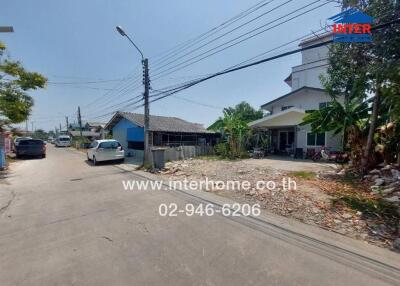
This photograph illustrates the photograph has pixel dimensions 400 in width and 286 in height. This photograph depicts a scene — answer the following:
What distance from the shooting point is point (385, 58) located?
7.34 m

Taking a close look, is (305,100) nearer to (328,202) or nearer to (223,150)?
(223,150)

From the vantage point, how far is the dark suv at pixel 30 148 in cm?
2038

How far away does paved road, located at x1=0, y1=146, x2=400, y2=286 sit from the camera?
3.18 metres

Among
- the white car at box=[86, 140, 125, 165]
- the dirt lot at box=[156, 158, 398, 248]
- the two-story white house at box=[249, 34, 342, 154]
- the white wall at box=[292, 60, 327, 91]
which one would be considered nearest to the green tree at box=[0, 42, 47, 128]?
the white car at box=[86, 140, 125, 165]

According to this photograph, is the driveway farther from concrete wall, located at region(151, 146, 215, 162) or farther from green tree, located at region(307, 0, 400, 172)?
concrete wall, located at region(151, 146, 215, 162)

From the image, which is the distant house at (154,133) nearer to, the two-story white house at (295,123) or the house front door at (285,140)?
the two-story white house at (295,123)

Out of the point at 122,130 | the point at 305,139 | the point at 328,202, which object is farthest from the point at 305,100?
the point at 122,130

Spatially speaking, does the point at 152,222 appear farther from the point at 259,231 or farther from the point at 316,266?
the point at 316,266

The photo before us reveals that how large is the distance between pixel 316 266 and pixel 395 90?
5.75 metres

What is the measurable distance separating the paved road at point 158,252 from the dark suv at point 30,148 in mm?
17615

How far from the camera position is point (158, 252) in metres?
3.90

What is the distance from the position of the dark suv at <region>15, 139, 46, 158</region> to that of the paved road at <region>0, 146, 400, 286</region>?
17.6 m

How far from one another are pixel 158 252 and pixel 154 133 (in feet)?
52.8

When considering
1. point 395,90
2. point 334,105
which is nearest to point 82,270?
point 395,90
